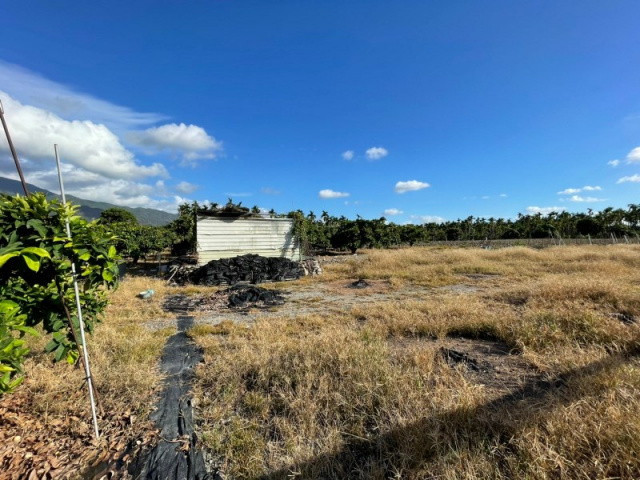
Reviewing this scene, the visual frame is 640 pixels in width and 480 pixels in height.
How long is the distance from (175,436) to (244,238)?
13.0 meters

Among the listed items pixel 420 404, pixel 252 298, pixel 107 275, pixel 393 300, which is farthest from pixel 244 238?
pixel 420 404

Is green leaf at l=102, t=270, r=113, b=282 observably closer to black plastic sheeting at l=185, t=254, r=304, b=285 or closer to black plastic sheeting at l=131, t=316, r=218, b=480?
black plastic sheeting at l=131, t=316, r=218, b=480

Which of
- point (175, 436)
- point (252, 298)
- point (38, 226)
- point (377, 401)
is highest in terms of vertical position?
point (38, 226)

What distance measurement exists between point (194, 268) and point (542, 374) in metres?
13.3

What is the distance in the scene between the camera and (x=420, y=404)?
2615 millimetres

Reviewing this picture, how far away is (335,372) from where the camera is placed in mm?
3406

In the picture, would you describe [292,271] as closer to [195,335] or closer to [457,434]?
[195,335]

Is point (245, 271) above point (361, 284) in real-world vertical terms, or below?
above

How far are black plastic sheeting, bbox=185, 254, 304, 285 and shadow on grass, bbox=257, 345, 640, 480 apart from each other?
37.2 ft

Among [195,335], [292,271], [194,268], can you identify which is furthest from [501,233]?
[195,335]

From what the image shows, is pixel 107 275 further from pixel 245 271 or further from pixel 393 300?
pixel 245 271

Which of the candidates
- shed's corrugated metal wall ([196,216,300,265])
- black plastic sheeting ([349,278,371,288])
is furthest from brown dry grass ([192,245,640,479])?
shed's corrugated metal wall ([196,216,300,265])

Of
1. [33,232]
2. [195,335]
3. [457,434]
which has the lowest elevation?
[195,335]

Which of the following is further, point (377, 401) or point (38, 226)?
point (377, 401)
